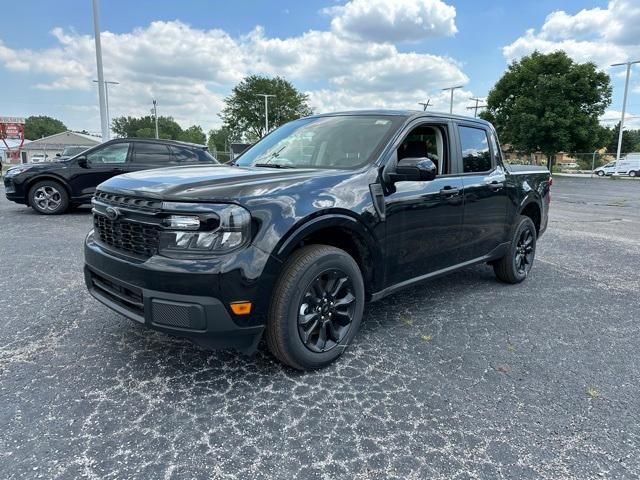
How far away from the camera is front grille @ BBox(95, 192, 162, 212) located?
262cm

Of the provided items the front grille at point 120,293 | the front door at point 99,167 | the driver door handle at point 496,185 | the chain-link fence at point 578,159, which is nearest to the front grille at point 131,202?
the front grille at point 120,293

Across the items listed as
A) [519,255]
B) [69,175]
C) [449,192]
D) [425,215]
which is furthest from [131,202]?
[69,175]

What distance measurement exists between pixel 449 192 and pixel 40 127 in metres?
139

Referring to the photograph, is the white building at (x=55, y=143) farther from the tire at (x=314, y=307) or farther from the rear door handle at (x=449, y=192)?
the tire at (x=314, y=307)

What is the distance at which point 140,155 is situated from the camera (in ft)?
31.9

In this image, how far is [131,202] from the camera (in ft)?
9.03

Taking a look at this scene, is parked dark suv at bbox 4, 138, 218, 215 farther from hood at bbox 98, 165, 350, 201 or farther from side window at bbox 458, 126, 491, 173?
hood at bbox 98, 165, 350, 201

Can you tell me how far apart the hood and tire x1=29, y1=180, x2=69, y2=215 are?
23.9 feet

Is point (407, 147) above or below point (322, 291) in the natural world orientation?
above

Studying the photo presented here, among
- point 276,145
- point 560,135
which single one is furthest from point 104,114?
point 560,135

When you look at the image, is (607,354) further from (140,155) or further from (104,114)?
(104,114)

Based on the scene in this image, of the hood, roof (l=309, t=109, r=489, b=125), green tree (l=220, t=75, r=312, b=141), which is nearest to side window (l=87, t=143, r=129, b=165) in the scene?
roof (l=309, t=109, r=489, b=125)

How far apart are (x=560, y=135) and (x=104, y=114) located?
98.2 ft

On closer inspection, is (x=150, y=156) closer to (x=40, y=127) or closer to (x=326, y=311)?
(x=326, y=311)
